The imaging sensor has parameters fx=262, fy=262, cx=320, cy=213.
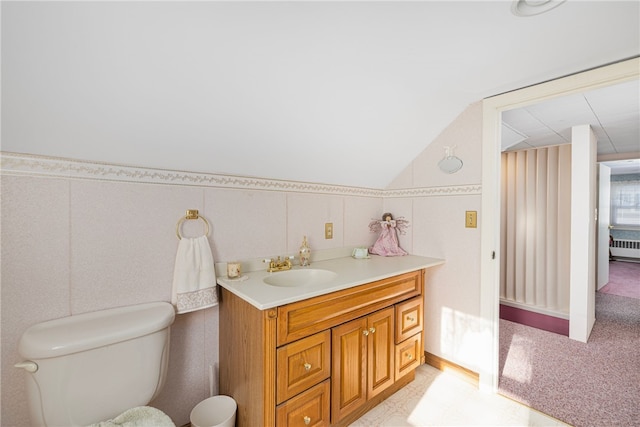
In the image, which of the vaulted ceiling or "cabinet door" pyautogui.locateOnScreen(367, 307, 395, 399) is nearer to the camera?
the vaulted ceiling

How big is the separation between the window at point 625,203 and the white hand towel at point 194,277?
9220mm

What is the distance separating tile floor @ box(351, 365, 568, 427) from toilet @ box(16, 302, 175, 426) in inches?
47.1

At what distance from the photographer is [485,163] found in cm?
180

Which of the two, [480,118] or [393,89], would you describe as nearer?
[393,89]

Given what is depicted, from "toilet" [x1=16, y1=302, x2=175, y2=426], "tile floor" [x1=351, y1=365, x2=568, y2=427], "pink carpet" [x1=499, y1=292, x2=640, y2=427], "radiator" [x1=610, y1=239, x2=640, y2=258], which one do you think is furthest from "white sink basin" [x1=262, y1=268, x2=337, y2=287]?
"radiator" [x1=610, y1=239, x2=640, y2=258]

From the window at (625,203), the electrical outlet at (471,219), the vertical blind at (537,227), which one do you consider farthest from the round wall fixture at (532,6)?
the window at (625,203)

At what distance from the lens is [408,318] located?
180 cm

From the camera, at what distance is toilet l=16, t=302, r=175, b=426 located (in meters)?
0.94

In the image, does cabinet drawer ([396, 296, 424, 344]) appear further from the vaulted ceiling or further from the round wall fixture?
the round wall fixture

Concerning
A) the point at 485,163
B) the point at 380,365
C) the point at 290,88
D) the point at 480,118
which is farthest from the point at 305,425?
the point at 480,118

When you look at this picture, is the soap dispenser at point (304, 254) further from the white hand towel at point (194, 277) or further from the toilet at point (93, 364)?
the toilet at point (93, 364)

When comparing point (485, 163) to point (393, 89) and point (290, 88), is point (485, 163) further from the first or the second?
point (290, 88)

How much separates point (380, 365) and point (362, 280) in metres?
0.60

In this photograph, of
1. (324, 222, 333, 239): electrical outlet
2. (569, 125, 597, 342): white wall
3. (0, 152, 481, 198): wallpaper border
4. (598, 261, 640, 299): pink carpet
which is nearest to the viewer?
(0, 152, 481, 198): wallpaper border
